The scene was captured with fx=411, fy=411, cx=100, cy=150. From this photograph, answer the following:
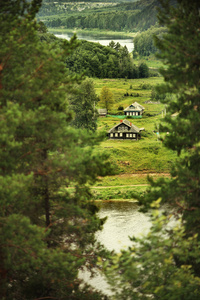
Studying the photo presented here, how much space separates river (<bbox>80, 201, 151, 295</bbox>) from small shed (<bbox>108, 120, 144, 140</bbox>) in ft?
62.2

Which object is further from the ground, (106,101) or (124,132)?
(106,101)

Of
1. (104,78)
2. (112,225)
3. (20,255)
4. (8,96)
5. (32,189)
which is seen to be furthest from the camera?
(104,78)

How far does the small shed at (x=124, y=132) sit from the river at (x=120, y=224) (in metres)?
19.0

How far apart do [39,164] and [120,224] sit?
2134 cm

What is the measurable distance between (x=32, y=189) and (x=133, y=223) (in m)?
20.6

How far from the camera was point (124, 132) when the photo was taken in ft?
191

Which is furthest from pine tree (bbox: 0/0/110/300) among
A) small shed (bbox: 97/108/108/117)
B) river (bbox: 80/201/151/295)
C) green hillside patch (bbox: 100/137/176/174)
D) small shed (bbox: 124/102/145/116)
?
small shed (bbox: 97/108/108/117)

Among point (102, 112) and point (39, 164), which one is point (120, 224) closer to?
point (39, 164)

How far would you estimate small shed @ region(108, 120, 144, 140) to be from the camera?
2275 inches

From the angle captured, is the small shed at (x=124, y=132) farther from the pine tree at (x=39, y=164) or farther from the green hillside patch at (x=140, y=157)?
the pine tree at (x=39, y=164)

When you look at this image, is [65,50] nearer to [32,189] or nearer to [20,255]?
[32,189]

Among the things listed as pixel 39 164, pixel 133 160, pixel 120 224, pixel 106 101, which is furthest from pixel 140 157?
pixel 39 164

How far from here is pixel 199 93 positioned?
13.5 m

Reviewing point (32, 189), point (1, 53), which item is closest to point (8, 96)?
point (1, 53)
